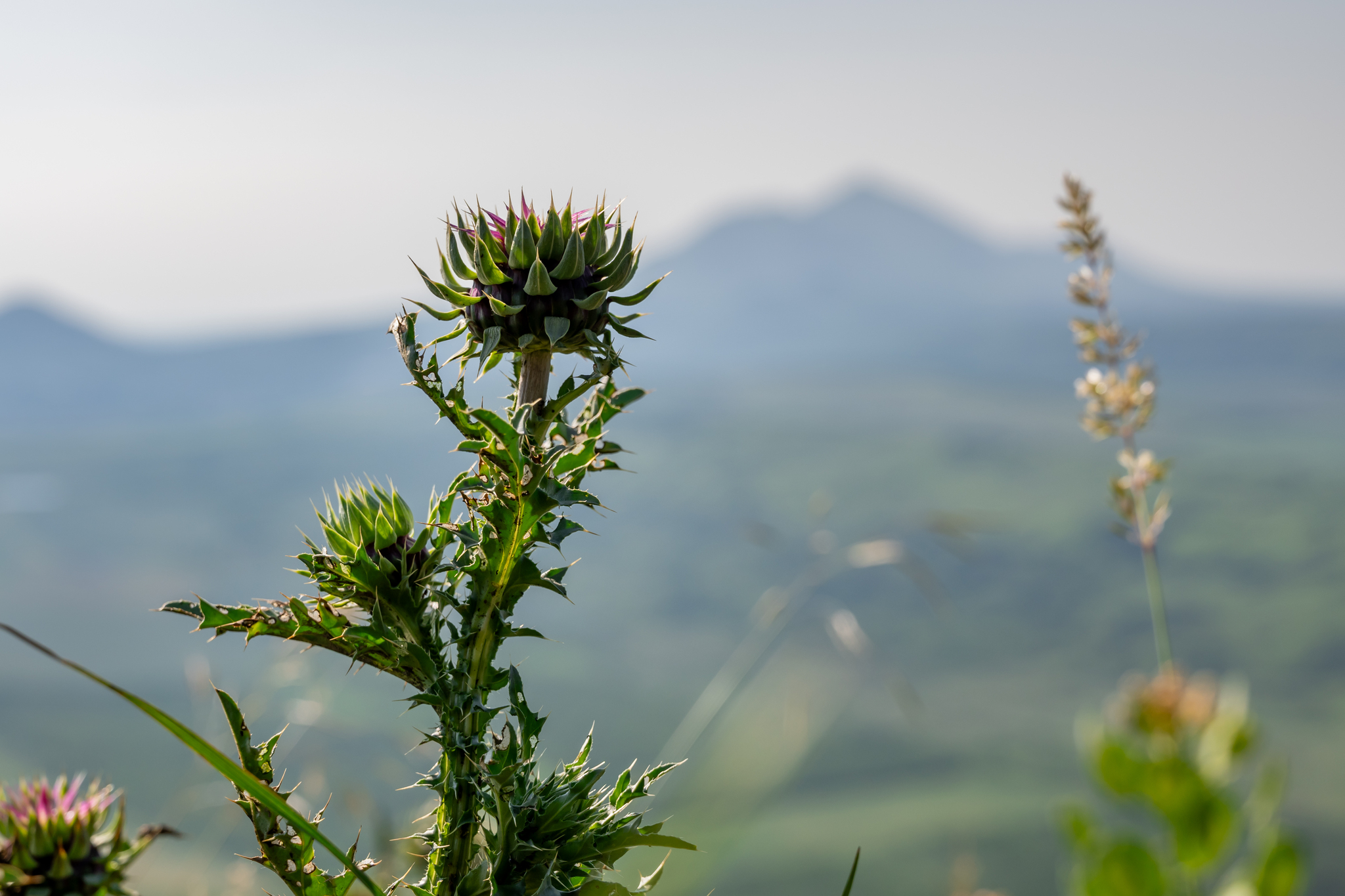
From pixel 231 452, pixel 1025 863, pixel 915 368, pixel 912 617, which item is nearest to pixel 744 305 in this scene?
pixel 915 368

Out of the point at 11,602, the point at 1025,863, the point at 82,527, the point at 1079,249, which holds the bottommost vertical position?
the point at 1025,863

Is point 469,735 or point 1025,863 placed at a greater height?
point 469,735

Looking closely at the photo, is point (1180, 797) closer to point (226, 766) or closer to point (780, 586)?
point (226, 766)

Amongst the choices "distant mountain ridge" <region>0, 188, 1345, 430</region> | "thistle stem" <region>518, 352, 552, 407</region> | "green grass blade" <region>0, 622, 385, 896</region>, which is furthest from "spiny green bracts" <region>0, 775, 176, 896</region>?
"distant mountain ridge" <region>0, 188, 1345, 430</region>

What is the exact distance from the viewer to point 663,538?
82438 mm

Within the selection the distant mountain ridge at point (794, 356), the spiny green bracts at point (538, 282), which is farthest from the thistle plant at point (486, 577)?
the distant mountain ridge at point (794, 356)

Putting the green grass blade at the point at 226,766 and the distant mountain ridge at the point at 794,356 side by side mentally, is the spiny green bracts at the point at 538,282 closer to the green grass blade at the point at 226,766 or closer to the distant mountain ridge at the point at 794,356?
the green grass blade at the point at 226,766

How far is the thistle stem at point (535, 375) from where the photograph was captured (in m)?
2.51

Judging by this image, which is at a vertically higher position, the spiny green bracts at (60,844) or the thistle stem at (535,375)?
the thistle stem at (535,375)

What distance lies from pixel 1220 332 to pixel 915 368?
135ft

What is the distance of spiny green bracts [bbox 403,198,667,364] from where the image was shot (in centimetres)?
238

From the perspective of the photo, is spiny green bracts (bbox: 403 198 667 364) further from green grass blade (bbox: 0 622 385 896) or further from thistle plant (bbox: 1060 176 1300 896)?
thistle plant (bbox: 1060 176 1300 896)

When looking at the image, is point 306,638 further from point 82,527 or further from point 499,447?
point 82,527

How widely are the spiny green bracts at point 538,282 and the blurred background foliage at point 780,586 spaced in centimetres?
27
